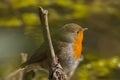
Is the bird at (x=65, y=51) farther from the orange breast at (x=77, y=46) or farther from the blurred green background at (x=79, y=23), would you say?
the blurred green background at (x=79, y=23)

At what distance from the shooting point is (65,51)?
219 centimetres

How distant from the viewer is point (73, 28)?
2.25 m

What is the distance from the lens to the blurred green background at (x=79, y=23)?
3834mm

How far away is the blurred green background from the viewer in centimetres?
383

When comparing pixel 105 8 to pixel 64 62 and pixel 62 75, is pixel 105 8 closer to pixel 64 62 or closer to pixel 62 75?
pixel 64 62

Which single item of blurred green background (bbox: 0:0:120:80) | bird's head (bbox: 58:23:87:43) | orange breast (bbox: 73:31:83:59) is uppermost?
bird's head (bbox: 58:23:87:43)

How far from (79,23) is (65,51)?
97.6 inches

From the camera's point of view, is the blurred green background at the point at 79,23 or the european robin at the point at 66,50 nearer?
the european robin at the point at 66,50

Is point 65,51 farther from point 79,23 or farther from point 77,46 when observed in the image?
point 79,23

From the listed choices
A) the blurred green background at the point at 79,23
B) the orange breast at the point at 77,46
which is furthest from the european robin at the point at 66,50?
the blurred green background at the point at 79,23

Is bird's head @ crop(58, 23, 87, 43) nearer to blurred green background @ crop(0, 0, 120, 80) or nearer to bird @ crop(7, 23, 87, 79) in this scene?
bird @ crop(7, 23, 87, 79)

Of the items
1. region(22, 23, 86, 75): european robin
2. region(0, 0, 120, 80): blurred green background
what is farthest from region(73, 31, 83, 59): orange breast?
region(0, 0, 120, 80): blurred green background

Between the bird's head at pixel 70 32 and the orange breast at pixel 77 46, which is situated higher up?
the bird's head at pixel 70 32

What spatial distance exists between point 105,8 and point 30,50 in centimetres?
169
